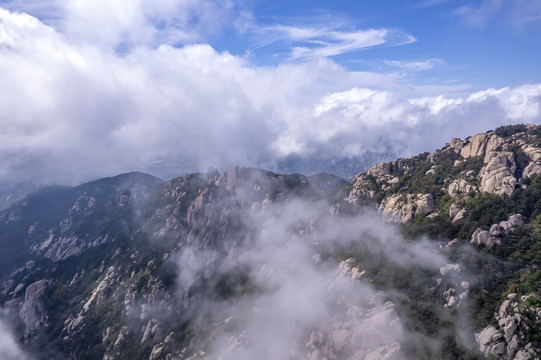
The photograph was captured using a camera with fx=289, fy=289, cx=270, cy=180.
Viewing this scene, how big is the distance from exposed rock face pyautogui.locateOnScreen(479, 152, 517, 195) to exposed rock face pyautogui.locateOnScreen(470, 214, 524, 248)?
25.9 meters

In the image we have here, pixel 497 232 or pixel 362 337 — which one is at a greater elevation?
pixel 497 232

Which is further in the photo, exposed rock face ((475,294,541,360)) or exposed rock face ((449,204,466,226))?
exposed rock face ((449,204,466,226))

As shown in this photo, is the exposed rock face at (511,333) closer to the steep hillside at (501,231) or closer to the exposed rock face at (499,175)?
the steep hillside at (501,231)

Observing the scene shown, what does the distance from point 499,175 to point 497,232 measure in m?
49.3

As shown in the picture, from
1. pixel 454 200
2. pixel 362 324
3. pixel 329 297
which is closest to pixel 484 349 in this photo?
pixel 362 324

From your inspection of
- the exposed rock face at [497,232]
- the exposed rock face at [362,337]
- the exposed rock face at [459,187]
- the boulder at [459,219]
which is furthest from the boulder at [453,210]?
the exposed rock face at [362,337]

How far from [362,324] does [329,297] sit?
39624mm

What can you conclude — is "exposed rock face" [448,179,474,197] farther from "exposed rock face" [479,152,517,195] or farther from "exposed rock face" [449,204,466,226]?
"exposed rock face" [449,204,466,226]

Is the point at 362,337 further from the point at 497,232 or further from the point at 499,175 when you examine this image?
the point at 499,175

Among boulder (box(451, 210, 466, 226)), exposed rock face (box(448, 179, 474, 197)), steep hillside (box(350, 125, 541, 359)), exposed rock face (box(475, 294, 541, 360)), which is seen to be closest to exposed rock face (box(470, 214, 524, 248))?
steep hillside (box(350, 125, 541, 359))

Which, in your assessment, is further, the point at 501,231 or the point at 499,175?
the point at 499,175

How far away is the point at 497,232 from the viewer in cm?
13812

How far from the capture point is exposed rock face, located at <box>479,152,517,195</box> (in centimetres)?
16150

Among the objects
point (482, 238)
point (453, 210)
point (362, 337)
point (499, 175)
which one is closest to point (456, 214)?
point (453, 210)
